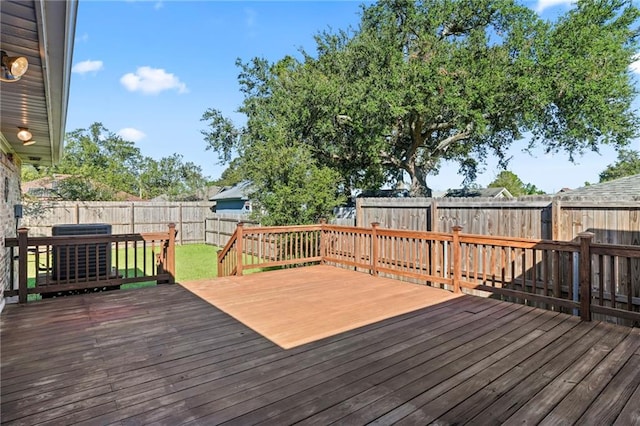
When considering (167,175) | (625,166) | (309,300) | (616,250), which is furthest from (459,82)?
(167,175)

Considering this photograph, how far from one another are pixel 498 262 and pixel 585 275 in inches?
50.2

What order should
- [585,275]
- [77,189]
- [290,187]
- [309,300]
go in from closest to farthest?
1. [585,275]
2. [309,300]
3. [290,187]
4. [77,189]

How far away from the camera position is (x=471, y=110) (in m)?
9.63

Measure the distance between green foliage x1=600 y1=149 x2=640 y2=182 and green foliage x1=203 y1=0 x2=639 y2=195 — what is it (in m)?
21.2

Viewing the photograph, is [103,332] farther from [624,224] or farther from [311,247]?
[624,224]

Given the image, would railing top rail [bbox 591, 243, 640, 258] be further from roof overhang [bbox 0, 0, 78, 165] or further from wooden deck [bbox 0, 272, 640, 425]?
roof overhang [bbox 0, 0, 78, 165]

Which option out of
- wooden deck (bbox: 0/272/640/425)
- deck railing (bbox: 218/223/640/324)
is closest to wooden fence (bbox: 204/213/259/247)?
deck railing (bbox: 218/223/640/324)

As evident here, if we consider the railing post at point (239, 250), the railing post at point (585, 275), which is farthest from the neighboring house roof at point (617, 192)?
the railing post at point (239, 250)

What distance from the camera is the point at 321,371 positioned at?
2.73 m

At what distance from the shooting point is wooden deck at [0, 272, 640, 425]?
2180 mm

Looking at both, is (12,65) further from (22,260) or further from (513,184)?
(513,184)

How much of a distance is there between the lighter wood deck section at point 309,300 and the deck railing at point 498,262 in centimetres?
41

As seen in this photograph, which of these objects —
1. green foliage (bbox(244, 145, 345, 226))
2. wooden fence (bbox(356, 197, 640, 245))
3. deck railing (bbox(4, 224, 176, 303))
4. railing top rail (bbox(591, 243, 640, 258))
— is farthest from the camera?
green foliage (bbox(244, 145, 345, 226))

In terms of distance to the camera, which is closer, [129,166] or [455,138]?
[455,138]
